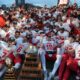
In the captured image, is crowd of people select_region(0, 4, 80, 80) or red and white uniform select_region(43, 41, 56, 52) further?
red and white uniform select_region(43, 41, 56, 52)

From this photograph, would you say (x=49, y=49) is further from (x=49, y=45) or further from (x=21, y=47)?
(x=21, y=47)

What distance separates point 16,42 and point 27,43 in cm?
57

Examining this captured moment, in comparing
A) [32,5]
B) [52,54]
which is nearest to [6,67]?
[52,54]

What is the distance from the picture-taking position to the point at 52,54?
12.0 metres

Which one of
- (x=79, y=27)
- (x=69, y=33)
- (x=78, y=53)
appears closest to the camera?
(x=78, y=53)

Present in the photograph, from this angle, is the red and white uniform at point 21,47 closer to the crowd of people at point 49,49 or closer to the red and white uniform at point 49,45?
the crowd of people at point 49,49

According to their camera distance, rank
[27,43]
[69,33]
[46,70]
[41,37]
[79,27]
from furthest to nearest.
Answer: [79,27] < [69,33] < [41,37] < [27,43] < [46,70]

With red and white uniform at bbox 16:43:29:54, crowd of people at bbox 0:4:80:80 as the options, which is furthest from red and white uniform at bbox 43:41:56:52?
red and white uniform at bbox 16:43:29:54

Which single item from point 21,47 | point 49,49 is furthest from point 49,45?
point 21,47

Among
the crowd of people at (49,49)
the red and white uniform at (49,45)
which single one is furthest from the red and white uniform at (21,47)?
the red and white uniform at (49,45)

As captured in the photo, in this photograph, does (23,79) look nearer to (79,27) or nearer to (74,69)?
(74,69)

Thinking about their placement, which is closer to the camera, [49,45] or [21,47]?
[49,45]

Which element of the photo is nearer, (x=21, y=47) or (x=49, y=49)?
(x=49, y=49)

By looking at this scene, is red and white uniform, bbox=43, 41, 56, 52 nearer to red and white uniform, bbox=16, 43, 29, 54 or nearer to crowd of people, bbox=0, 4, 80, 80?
crowd of people, bbox=0, 4, 80, 80
